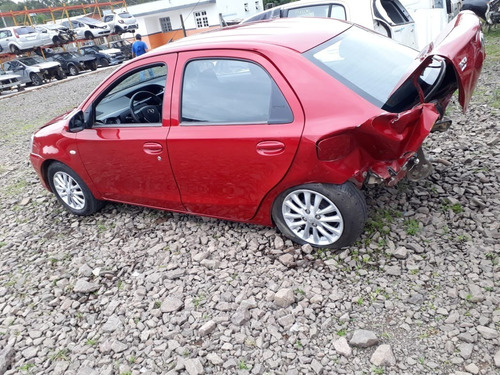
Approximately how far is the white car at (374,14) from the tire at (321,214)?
468cm

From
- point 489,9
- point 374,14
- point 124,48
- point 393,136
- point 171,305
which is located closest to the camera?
point 393,136

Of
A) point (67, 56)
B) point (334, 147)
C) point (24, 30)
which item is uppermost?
point (24, 30)

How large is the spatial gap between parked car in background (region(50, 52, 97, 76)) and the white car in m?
18.7

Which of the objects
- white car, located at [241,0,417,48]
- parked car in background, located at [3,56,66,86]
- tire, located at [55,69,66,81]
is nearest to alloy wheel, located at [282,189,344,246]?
white car, located at [241,0,417,48]

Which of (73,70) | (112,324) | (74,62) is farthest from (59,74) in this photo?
(112,324)

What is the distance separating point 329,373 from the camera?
2.28 metres

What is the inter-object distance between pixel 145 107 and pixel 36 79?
19.3m

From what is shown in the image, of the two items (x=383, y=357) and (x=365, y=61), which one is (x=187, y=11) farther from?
(x=383, y=357)

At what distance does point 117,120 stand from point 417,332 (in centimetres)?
307

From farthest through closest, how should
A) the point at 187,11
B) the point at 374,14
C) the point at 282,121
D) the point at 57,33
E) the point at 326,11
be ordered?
1. the point at 187,11
2. the point at 57,33
3. the point at 326,11
4. the point at 374,14
5. the point at 282,121

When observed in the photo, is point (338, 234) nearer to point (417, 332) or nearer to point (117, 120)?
point (417, 332)

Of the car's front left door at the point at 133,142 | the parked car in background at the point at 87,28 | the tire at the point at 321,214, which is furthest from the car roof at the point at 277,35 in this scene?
the parked car in background at the point at 87,28

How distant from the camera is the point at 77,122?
3.84m

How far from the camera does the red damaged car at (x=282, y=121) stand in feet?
8.90
